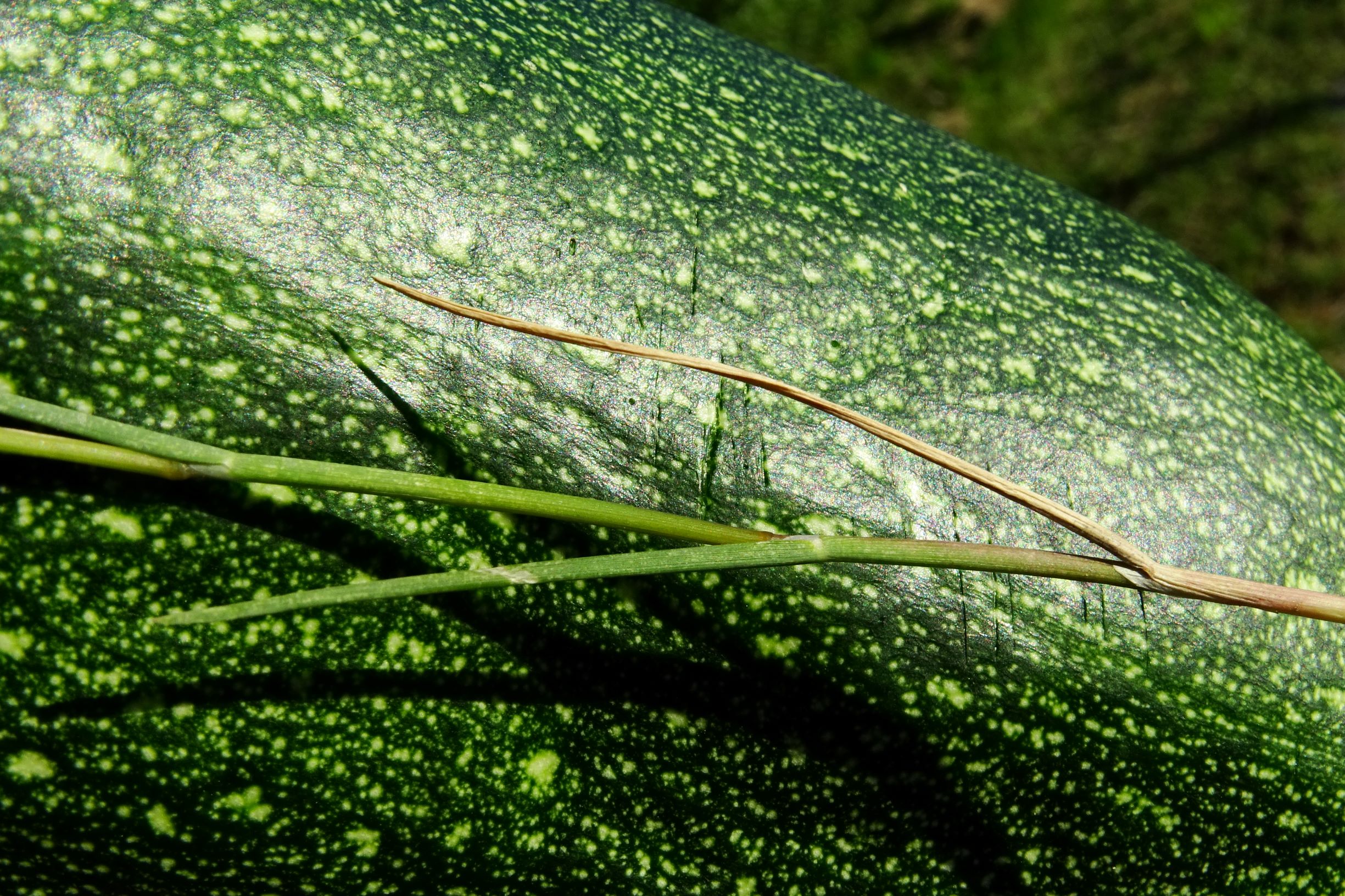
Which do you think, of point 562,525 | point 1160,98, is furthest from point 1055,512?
point 1160,98

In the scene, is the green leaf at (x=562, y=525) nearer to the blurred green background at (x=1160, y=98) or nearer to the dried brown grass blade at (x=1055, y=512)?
the dried brown grass blade at (x=1055, y=512)

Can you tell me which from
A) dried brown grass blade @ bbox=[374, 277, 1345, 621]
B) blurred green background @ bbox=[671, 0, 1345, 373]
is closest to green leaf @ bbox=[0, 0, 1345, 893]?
dried brown grass blade @ bbox=[374, 277, 1345, 621]

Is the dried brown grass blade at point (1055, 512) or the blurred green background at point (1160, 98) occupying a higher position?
the blurred green background at point (1160, 98)

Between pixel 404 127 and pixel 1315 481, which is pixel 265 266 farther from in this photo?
pixel 1315 481

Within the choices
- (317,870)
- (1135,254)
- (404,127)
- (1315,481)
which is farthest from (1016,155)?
(317,870)

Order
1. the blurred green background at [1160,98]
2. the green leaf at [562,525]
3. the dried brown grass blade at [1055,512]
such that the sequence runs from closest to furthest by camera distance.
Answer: the dried brown grass blade at [1055,512], the green leaf at [562,525], the blurred green background at [1160,98]

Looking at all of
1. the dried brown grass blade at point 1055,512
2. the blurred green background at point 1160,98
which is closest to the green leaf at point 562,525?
the dried brown grass blade at point 1055,512
